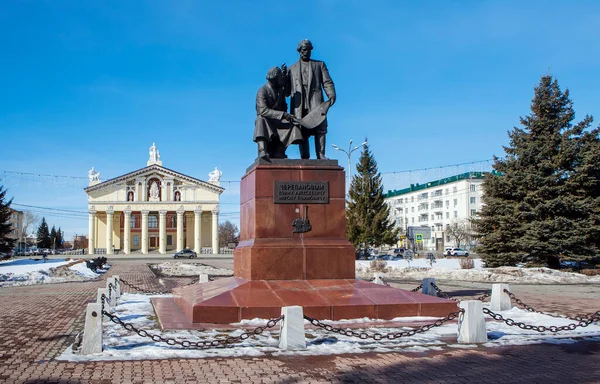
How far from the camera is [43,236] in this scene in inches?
4345

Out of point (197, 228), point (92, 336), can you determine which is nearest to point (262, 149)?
point (92, 336)

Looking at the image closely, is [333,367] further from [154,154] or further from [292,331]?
[154,154]

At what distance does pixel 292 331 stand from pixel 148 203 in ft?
263

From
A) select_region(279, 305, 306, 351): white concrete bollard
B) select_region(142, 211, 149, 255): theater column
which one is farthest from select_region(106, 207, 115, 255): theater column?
select_region(279, 305, 306, 351): white concrete bollard

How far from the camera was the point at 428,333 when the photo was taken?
7.78 m

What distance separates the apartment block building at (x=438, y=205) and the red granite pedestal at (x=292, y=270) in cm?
6156

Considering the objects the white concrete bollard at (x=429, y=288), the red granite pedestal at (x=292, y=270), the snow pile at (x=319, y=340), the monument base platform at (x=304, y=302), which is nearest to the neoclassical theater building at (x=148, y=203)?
the white concrete bollard at (x=429, y=288)

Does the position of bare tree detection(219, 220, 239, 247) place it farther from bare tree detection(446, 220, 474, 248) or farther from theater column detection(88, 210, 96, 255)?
bare tree detection(446, 220, 474, 248)

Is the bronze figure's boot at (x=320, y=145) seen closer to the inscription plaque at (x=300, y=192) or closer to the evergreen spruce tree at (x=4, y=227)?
the inscription plaque at (x=300, y=192)

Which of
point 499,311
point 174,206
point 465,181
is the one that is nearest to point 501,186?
point 499,311

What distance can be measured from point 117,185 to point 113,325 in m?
79.0

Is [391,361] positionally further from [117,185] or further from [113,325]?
[117,185]

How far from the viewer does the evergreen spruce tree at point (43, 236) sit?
109250 mm

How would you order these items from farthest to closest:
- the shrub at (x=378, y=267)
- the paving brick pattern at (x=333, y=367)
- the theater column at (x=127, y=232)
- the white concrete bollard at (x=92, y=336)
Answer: the theater column at (x=127, y=232) → the shrub at (x=378, y=267) → the white concrete bollard at (x=92, y=336) → the paving brick pattern at (x=333, y=367)
